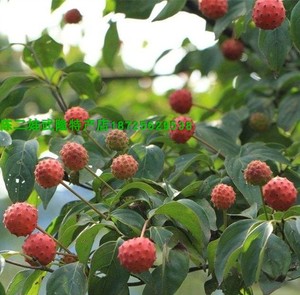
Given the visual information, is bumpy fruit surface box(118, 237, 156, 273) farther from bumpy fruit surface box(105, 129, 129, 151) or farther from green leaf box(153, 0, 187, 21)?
green leaf box(153, 0, 187, 21)

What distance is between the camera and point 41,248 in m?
1.96

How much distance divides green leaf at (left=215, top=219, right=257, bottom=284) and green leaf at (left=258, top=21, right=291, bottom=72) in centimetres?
55

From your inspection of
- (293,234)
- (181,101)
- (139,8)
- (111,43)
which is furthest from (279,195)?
(111,43)

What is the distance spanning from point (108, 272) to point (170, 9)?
3.11ft

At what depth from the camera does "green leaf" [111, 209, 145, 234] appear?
1994 mm

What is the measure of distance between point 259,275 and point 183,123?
0.73 metres

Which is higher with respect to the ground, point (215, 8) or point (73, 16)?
point (215, 8)

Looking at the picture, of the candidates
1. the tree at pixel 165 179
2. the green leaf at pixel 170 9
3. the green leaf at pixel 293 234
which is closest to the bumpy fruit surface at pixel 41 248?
the tree at pixel 165 179

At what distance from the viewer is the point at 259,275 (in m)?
1.93

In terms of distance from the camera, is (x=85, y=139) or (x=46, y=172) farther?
(x=85, y=139)

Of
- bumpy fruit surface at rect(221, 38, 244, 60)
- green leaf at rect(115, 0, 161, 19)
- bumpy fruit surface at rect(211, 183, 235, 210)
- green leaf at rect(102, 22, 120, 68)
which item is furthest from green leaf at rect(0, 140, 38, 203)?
bumpy fruit surface at rect(221, 38, 244, 60)

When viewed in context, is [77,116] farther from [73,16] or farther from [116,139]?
[73,16]

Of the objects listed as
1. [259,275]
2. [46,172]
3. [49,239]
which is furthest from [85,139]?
[259,275]

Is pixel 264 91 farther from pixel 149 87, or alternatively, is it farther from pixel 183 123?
pixel 149 87
